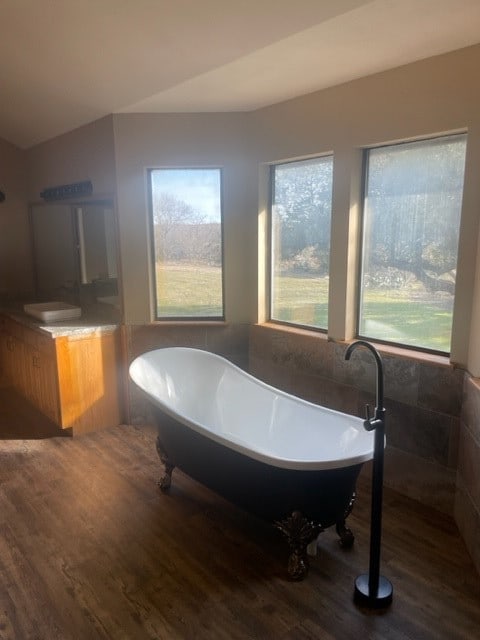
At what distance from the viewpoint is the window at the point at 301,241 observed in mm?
3275

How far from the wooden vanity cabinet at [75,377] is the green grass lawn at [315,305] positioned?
583 mm

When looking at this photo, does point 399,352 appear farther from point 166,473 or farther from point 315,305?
point 166,473

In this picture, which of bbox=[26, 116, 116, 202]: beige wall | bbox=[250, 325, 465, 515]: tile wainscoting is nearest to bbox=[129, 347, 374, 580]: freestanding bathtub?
bbox=[250, 325, 465, 515]: tile wainscoting

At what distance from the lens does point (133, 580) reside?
223 cm

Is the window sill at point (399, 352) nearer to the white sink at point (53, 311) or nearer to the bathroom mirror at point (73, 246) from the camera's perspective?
the bathroom mirror at point (73, 246)

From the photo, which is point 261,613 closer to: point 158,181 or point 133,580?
point 133,580

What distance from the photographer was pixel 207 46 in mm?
2479

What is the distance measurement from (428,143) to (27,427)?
3.61 meters

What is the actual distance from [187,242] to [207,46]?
5.18 ft

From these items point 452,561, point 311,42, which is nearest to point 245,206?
point 311,42

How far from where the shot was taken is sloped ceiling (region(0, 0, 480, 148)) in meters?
2.07

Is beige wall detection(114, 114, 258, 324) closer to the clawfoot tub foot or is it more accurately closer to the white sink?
the white sink

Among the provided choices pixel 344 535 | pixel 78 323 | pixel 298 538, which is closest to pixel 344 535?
pixel 344 535

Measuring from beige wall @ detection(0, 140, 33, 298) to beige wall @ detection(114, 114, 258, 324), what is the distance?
1828 mm
